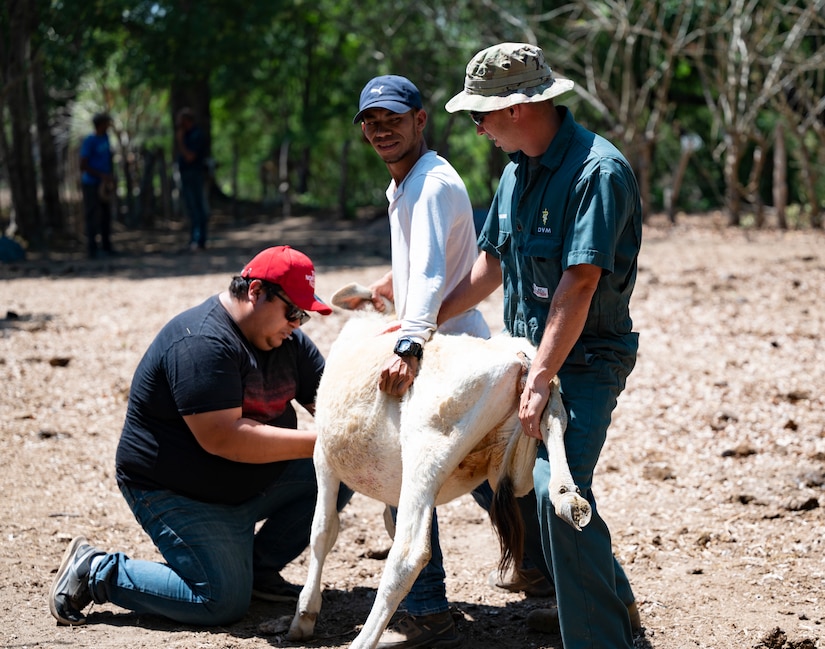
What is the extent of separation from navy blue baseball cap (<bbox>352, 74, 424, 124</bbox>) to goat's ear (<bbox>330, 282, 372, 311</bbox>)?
2.23 feet

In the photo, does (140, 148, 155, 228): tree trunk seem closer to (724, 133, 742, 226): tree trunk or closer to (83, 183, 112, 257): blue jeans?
(83, 183, 112, 257): blue jeans

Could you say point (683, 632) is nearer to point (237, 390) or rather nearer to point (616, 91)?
point (237, 390)

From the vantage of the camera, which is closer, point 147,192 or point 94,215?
point 94,215

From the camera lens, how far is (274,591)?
4199mm

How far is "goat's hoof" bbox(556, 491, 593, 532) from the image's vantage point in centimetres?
276

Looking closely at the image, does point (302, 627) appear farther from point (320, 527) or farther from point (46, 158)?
point (46, 158)

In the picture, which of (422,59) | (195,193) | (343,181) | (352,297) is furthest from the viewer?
(422,59)

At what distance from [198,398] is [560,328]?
59.1 inches

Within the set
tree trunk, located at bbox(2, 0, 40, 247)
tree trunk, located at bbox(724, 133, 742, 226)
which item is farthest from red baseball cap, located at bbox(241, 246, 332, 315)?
tree trunk, located at bbox(724, 133, 742, 226)

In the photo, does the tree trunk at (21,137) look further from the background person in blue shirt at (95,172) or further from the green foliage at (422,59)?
the background person in blue shirt at (95,172)

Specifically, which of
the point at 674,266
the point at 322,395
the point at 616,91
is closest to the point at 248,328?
the point at 322,395

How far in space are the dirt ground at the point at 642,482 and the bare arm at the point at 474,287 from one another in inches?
51.0

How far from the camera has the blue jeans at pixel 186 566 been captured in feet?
12.5

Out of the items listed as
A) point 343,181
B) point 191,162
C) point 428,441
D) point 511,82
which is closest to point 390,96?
point 511,82
